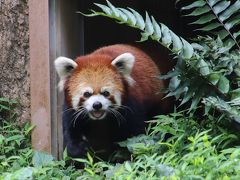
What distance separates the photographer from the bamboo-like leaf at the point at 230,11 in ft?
17.4

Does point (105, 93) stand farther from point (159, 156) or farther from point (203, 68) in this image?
point (159, 156)

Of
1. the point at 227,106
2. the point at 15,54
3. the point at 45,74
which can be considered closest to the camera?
the point at 227,106

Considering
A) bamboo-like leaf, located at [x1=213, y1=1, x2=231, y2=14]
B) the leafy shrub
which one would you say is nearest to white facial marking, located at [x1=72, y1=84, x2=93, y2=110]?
the leafy shrub

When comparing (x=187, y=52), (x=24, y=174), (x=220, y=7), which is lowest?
(x=24, y=174)

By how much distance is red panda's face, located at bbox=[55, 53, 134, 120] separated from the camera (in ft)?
18.5

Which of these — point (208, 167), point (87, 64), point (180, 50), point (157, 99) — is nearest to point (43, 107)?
point (87, 64)

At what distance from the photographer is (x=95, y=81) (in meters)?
5.69

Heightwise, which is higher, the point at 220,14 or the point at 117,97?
the point at 220,14

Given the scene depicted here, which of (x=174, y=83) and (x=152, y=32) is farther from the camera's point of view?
(x=174, y=83)

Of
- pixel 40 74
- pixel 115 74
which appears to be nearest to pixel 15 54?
pixel 40 74

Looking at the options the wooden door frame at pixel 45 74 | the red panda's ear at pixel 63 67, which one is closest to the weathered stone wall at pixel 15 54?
the wooden door frame at pixel 45 74

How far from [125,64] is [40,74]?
2.55 ft

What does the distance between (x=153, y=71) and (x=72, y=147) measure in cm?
105

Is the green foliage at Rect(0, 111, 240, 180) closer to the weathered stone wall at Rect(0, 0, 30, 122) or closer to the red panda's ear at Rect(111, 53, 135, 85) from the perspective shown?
the weathered stone wall at Rect(0, 0, 30, 122)
